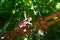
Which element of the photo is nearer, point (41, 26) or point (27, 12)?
point (41, 26)

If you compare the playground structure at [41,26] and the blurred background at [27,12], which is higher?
the blurred background at [27,12]

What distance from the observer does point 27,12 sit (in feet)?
3.74

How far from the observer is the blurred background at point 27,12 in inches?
42.4

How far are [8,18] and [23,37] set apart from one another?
18cm

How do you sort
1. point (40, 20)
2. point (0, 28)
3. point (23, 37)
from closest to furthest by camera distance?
point (40, 20)
point (23, 37)
point (0, 28)

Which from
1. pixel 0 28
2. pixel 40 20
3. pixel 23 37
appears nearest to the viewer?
pixel 40 20

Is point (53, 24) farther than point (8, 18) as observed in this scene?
No

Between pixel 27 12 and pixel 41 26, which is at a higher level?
pixel 27 12

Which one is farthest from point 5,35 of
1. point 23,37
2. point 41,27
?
point 41,27

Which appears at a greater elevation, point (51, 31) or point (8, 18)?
point (8, 18)

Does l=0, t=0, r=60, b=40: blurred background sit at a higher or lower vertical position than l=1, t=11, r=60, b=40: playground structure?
higher

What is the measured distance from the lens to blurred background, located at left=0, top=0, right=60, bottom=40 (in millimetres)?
1077

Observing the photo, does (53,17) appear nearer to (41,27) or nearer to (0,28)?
(41,27)

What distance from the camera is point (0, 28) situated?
1.22m
